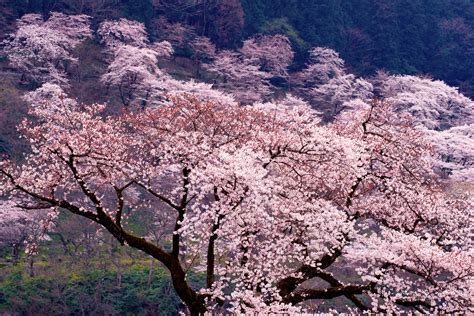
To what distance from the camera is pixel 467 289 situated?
310 inches

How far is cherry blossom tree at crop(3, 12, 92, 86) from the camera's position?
25.7 metres

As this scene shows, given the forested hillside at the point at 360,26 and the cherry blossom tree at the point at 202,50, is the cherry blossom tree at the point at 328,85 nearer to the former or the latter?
the forested hillside at the point at 360,26

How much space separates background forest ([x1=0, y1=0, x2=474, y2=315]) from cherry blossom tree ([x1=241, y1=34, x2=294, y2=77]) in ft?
0.51

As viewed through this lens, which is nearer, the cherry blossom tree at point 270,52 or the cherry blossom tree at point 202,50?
the cherry blossom tree at point 202,50

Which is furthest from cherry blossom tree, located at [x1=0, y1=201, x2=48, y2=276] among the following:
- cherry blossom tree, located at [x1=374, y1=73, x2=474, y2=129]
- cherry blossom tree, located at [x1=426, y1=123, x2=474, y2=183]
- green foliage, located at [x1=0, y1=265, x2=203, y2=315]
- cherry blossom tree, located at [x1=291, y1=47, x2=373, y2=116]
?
cherry blossom tree, located at [x1=374, y1=73, x2=474, y2=129]

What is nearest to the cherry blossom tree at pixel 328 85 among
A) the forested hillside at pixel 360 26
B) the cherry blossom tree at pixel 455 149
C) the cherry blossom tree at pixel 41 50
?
the forested hillside at pixel 360 26

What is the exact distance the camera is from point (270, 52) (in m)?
36.2

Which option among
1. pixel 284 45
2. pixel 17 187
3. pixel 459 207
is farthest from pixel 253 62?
pixel 17 187

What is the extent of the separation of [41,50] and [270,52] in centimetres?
1555

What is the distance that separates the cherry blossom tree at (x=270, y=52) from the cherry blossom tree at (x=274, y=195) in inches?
1011

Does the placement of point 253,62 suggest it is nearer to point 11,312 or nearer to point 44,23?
point 44,23

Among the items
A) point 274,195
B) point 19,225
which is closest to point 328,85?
point 19,225

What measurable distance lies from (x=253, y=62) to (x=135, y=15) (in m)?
8.39

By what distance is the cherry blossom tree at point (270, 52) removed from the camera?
3562 cm
